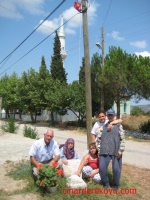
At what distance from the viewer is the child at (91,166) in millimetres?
6166

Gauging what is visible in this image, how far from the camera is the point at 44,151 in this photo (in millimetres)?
6148

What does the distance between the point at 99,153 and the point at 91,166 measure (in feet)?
1.58

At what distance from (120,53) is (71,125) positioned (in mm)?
9886

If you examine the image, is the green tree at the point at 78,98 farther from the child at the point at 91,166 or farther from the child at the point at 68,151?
the child at the point at 91,166

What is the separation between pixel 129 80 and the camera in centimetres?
2017

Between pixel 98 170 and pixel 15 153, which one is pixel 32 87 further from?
pixel 98 170

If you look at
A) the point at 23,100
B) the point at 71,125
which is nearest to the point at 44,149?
the point at 71,125

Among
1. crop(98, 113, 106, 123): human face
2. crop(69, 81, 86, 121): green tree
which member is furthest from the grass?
crop(69, 81, 86, 121): green tree

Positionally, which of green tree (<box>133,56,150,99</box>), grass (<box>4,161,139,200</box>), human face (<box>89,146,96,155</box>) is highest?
green tree (<box>133,56,150,99</box>)

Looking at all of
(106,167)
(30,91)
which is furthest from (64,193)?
(30,91)

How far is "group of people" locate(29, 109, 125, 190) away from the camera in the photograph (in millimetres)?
5871

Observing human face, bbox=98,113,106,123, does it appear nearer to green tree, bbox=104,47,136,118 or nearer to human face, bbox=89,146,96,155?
human face, bbox=89,146,96,155

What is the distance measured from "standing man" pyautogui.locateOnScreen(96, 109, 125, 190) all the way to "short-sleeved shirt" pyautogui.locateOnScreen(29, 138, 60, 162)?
1050 millimetres

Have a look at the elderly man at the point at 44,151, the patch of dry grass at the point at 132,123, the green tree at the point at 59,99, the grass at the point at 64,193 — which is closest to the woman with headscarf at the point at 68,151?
the elderly man at the point at 44,151
